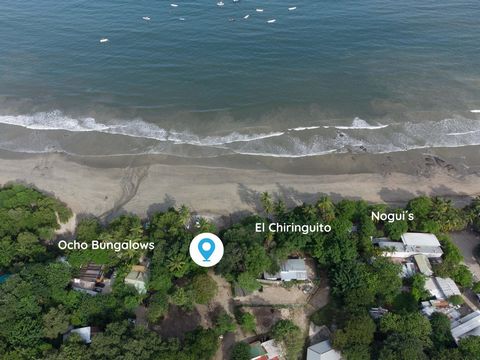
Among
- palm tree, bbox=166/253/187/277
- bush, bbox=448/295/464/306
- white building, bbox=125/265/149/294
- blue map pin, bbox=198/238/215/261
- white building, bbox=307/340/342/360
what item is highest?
blue map pin, bbox=198/238/215/261

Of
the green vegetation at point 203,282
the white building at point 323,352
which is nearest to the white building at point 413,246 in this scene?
the green vegetation at point 203,282

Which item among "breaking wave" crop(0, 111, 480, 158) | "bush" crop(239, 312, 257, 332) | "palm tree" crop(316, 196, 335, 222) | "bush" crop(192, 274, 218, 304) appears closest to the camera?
"bush" crop(239, 312, 257, 332)

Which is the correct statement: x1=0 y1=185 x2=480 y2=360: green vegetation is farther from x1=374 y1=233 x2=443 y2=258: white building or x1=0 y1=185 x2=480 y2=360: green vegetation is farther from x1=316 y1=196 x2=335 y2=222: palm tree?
x1=374 y1=233 x2=443 y2=258: white building

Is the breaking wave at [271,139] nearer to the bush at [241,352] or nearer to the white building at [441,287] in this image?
the white building at [441,287]

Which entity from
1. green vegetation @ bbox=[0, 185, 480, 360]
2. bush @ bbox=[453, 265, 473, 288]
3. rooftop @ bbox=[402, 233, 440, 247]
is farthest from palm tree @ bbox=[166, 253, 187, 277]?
bush @ bbox=[453, 265, 473, 288]

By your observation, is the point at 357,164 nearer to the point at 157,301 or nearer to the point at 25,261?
the point at 157,301

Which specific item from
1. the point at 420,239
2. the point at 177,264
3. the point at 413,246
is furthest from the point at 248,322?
the point at 420,239

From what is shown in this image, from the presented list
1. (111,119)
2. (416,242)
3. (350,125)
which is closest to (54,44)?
(111,119)
